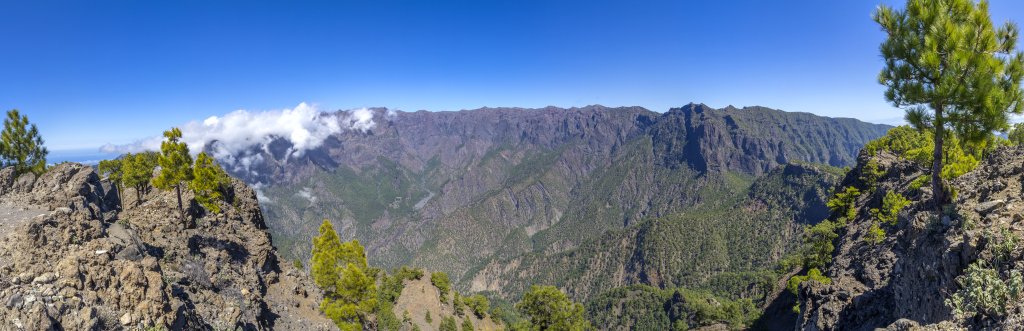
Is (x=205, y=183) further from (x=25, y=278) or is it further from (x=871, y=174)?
(x=871, y=174)

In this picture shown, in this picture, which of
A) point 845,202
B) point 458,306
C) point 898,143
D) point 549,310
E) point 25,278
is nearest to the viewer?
point 25,278

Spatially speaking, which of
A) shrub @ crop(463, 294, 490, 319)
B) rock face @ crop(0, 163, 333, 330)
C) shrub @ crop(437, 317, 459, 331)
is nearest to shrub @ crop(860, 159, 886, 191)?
shrub @ crop(437, 317, 459, 331)

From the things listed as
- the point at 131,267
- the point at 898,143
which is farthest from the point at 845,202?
the point at 131,267

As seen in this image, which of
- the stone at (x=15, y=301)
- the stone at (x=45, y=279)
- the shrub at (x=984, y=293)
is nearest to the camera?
the shrub at (x=984, y=293)

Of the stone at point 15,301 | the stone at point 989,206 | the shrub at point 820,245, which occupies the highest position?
the stone at point 989,206

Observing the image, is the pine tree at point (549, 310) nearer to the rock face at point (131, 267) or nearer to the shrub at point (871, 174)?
the rock face at point (131, 267)

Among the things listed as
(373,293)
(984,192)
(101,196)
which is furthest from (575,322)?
(101,196)

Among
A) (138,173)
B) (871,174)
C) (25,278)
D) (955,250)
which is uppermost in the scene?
(871,174)

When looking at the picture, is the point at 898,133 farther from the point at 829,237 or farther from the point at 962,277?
the point at 962,277

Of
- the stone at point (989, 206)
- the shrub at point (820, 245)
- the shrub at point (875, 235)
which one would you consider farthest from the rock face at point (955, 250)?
the shrub at point (820, 245)
